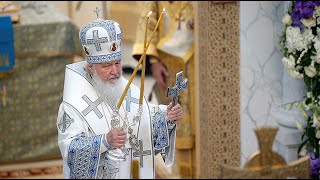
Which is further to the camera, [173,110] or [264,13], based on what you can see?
[264,13]

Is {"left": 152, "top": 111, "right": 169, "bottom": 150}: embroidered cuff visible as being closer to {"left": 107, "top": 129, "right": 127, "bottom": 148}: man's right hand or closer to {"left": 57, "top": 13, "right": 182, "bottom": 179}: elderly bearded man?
{"left": 57, "top": 13, "right": 182, "bottom": 179}: elderly bearded man

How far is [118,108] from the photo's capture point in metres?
4.32

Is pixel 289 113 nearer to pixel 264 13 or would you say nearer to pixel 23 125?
pixel 264 13

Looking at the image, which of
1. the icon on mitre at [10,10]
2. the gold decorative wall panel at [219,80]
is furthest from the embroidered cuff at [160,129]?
the icon on mitre at [10,10]

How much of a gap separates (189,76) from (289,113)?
1251 millimetres

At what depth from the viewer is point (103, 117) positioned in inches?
181

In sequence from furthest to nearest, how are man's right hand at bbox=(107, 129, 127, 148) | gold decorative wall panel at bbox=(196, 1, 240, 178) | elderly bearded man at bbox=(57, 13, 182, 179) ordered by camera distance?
gold decorative wall panel at bbox=(196, 1, 240, 178) → elderly bearded man at bbox=(57, 13, 182, 179) → man's right hand at bbox=(107, 129, 127, 148)

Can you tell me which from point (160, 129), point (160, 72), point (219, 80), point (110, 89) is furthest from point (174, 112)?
point (160, 72)

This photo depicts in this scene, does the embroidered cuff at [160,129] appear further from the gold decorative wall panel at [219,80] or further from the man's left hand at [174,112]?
the gold decorative wall panel at [219,80]

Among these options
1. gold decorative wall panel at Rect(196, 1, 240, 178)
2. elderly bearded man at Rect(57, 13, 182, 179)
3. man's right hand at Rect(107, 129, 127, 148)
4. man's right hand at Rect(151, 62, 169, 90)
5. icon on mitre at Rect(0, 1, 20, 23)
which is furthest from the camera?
icon on mitre at Rect(0, 1, 20, 23)

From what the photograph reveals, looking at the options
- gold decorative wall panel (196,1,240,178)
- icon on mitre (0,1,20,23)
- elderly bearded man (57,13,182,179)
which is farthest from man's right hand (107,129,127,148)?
icon on mitre (0,1,20,23)

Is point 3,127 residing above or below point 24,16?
below

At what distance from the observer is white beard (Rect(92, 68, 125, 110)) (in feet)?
15.0

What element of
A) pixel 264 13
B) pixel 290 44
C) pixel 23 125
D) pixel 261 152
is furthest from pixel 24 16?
pixel 261 152
